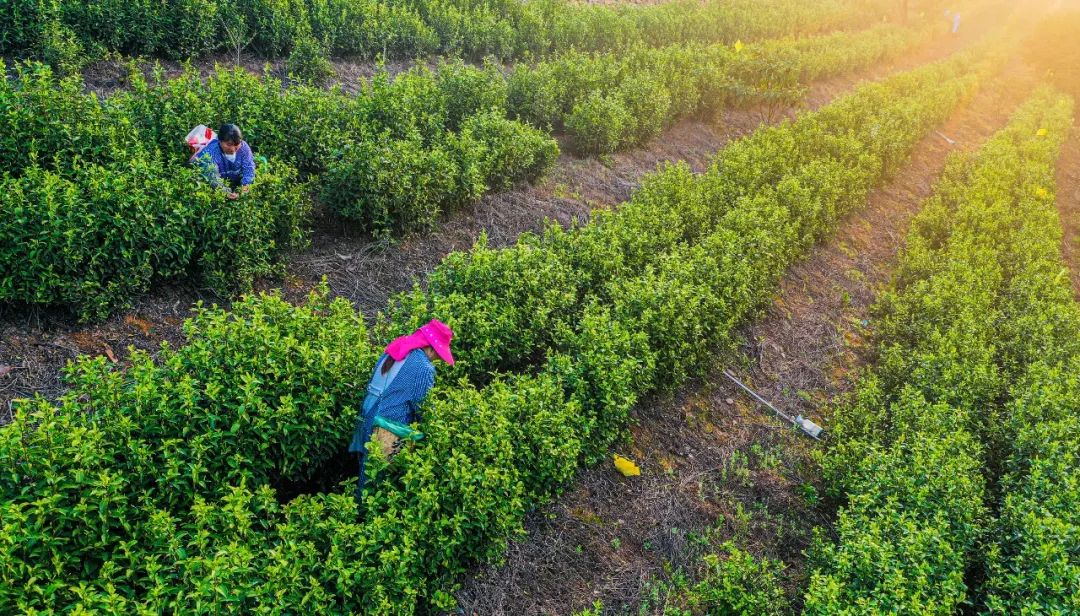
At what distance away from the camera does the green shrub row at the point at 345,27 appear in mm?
9602

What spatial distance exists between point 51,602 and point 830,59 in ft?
73.6

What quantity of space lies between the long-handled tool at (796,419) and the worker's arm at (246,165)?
18.4 feet

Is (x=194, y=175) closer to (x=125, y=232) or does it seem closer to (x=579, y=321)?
(x=125, y=232)

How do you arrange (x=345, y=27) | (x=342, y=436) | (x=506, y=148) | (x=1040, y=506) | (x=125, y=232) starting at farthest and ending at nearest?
1. (x=345, y=27)
2. (x=506, y=148)
3. (x=125, y=232)
4. (x=1040, y=506)
5. (x=342, y=436)

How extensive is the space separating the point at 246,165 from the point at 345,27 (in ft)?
21.7

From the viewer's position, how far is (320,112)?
8703mm

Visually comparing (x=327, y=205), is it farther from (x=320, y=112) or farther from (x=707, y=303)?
(x=707, y=303)

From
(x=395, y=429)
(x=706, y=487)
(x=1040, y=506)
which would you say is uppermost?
(x=395, y=429)

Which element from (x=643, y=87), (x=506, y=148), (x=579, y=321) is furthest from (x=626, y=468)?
(x=643, y=87)

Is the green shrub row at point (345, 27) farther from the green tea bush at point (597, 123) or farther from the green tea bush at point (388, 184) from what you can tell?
the green tea bush at point (388, 184)

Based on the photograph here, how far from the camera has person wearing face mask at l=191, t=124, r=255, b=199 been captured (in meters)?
7.04

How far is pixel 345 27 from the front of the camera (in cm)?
1281

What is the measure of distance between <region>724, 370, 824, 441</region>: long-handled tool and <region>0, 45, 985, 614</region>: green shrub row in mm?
492

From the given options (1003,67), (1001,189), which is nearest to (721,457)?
(1001,189)
